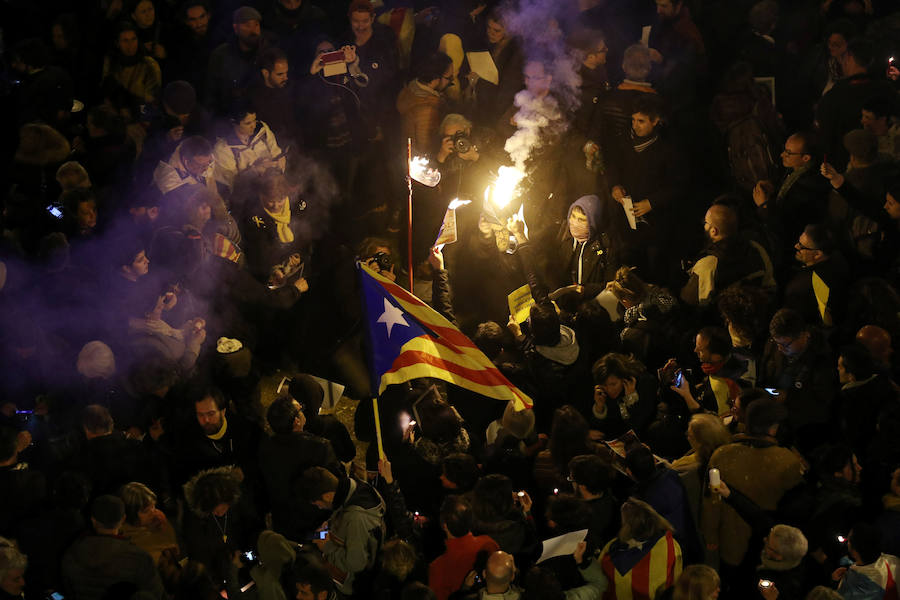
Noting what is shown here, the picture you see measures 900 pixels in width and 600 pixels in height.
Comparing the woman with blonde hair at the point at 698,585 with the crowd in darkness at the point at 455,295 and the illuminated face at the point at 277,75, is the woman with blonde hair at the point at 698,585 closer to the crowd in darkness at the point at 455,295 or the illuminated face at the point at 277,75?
the crowd in darkness at the point at 455,295

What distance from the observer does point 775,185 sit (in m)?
9.39

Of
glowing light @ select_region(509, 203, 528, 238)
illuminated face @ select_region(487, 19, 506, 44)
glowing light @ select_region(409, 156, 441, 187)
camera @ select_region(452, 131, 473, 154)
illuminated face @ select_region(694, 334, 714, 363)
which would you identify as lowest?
glowing light @ select_region(509, 203, 528, 238)

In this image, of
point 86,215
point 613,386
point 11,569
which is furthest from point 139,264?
point 613,386

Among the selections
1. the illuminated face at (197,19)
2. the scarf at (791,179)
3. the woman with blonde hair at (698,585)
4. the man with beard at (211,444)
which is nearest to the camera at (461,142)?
the illuminated face at (197,19)

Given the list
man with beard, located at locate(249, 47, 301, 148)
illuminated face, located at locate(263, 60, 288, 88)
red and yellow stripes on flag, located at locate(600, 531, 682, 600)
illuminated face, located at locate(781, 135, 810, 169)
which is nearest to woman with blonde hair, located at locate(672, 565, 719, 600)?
red and yellow stripes on flag, located at locate(600, 531, 682, 600)

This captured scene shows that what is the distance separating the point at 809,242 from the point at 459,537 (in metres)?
3.74

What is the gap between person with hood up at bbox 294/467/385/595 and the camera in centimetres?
652

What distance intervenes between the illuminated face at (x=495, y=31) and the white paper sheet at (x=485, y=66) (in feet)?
0.51

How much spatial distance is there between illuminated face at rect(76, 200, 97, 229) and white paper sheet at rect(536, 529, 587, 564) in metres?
4.81

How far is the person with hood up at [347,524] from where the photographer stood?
6.52m

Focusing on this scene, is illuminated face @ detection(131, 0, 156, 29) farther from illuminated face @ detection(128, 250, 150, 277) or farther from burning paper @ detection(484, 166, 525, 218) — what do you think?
burning paper @ detection(484, 166, 525, 218)

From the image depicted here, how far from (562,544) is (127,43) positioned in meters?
6.61

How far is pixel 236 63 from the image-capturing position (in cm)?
1039

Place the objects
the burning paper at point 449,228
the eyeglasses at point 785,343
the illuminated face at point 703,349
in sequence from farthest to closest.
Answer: the burning paper at point 449,228, the illuminated face at point 703,349, the eyeglasses at point 785,343
